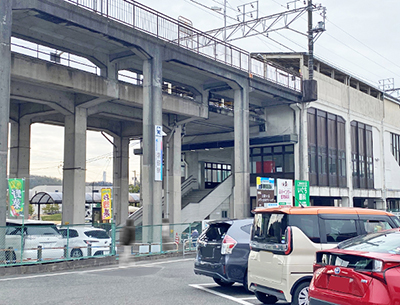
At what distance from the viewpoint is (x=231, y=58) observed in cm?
3109

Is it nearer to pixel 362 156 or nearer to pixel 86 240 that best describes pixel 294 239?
pixel 86 240

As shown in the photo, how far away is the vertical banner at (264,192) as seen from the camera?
24345 mm

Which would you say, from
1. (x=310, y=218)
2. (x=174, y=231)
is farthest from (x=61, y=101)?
(x=310, y=218)

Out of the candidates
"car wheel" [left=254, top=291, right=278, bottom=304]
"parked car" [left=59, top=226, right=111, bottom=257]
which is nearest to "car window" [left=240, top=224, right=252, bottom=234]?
"car wheel" [left=254, top=291, right=278, bottom=304]

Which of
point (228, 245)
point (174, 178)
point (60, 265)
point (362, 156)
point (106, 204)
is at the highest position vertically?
point (362, 156)

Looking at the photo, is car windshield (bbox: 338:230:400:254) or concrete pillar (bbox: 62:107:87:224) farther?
concrete pillar (bbox: 62:107:87:224)

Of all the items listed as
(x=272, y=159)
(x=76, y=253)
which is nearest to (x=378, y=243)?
(x=76, y=253)

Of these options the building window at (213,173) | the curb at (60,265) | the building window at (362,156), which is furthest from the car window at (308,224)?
the building window at (213,173)

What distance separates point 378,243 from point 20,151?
2941 cm

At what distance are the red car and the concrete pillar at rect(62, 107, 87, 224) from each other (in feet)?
77.2

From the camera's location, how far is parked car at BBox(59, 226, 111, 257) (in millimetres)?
17734

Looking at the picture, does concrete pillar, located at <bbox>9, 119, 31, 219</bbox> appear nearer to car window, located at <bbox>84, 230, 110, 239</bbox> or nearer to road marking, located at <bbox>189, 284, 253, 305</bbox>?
car window, located at <bbox>84, 230, 110, 239</bbox>

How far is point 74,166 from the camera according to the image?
2888cm

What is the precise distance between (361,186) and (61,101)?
98.0 feet
